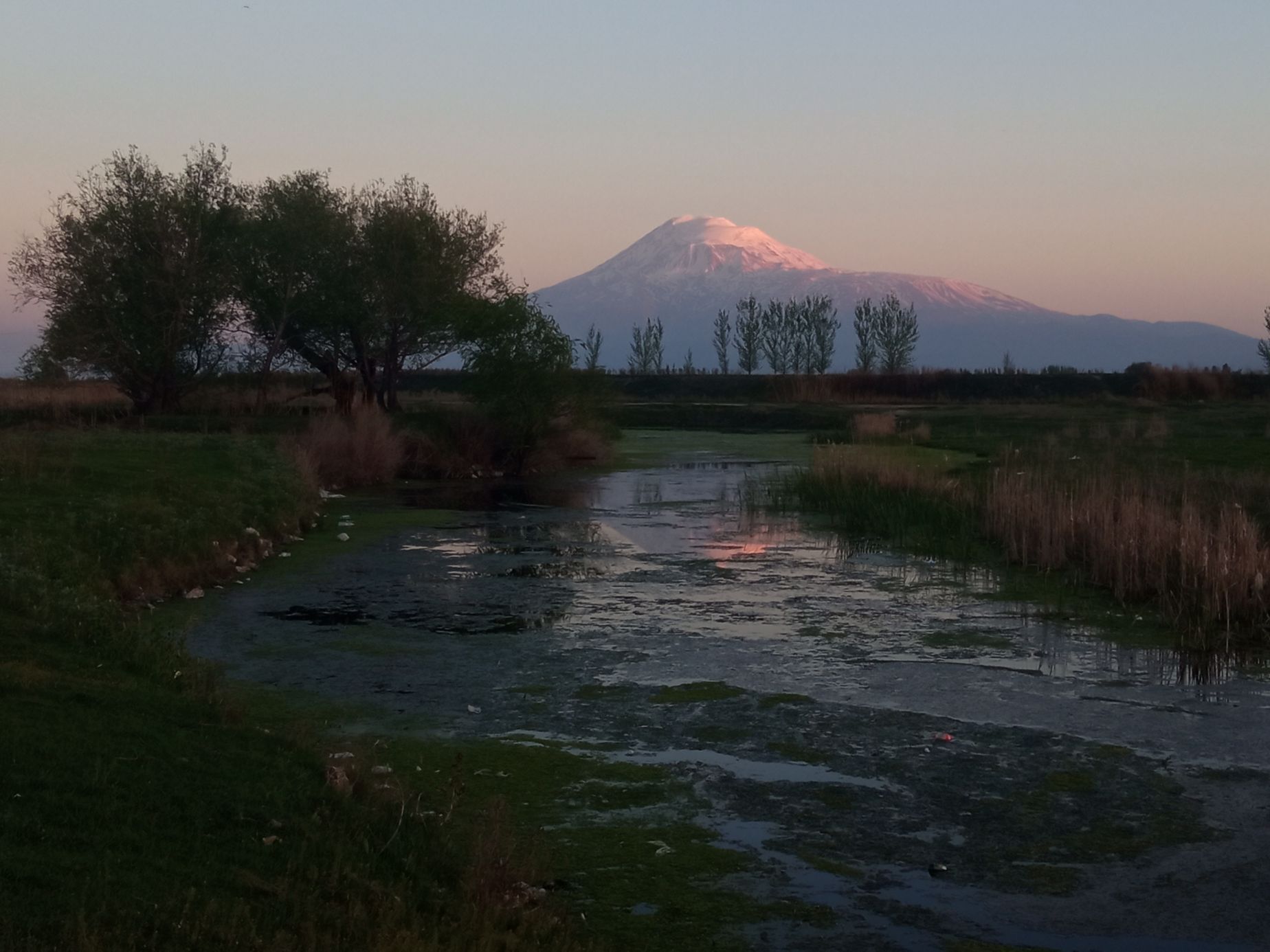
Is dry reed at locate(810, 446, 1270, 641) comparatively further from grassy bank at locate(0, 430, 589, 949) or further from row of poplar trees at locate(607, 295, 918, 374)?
row of poplar trees at locate(607, 295, 918, 374)

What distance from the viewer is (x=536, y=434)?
39.2 metres

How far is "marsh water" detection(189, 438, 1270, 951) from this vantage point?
287 inches

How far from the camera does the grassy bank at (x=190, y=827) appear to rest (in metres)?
5.43

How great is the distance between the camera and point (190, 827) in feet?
21.3

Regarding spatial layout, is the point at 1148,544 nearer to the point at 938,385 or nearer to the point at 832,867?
the point at 832,867

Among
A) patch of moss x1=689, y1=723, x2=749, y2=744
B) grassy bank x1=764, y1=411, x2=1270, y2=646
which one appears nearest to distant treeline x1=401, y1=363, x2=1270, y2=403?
grassy bank x1=764, y1=411, x2=1270, y2=646

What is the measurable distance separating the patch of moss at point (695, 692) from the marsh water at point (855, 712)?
6 centimetres

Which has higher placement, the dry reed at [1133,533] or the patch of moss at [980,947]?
the dry reed at [1133,533]

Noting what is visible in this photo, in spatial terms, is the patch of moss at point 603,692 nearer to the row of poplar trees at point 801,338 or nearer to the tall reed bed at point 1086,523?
the tall reed bed at point 1086,523

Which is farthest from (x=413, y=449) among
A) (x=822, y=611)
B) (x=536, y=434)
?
(x=822, y=611)

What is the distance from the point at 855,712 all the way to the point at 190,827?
6.21 m

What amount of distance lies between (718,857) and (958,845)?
1.51 metres

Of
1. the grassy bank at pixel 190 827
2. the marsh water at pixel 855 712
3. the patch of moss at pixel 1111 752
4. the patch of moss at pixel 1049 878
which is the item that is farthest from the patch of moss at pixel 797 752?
the grassy bank at pixel 190 827

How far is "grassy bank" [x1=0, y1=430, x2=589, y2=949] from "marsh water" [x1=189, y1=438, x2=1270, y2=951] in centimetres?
149
